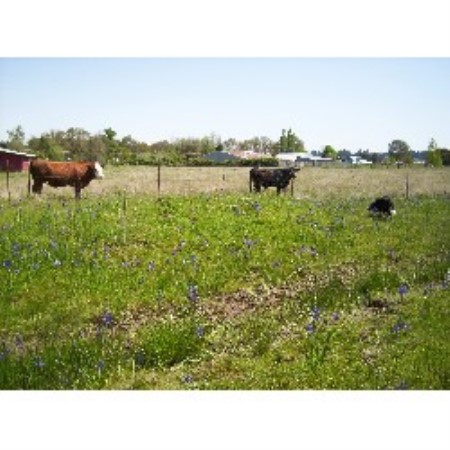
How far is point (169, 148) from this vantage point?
7.63 metres

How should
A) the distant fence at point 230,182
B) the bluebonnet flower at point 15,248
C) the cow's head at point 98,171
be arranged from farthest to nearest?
the cow's head at point 98,171, the distant fence at point 230,182, the bluebonnet flower at point 15,248

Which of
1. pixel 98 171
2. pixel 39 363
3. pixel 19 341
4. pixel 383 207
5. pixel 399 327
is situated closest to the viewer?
pixel 39 363

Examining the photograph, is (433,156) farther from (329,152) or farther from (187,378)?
(187,378)

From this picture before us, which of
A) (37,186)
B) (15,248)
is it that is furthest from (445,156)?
(37,186)

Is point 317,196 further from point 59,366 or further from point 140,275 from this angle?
point 59,366

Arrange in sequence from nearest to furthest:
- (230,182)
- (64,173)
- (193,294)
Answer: (193,294)
(64,173)
(230,182)

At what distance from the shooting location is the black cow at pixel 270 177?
412 inches

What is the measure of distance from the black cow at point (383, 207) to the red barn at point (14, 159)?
553 cm

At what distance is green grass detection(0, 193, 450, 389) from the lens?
5.04 meters

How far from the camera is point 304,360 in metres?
5.06

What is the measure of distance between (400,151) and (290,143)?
1.44 m

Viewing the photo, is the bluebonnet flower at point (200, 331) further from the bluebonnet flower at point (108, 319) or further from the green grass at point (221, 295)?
the bluebonnet flower at point (108, 319)

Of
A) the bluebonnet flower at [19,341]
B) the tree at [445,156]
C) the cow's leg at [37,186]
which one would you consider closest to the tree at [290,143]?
the tree at [445,156]
